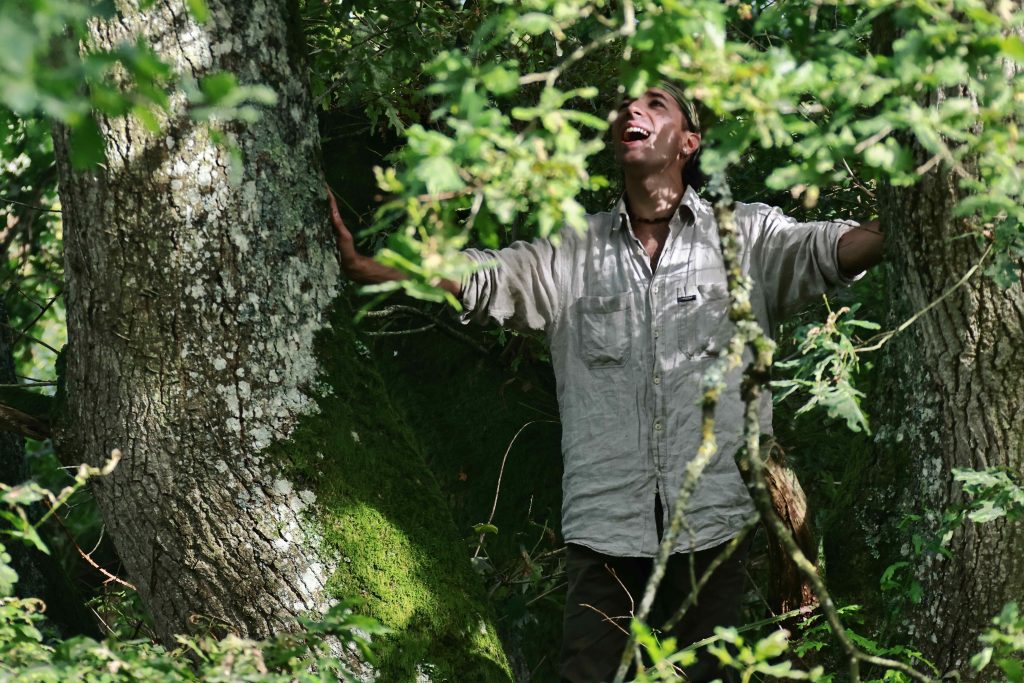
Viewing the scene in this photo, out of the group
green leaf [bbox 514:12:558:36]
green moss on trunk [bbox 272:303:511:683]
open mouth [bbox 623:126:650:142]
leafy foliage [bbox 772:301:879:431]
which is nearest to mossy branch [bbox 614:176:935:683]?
leafy foliage [bbox 772:301:879:431]

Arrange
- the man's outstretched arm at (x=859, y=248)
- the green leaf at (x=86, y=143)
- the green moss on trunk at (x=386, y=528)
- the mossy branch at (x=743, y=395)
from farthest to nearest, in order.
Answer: the man's outstretched arm at (x=859, y=248) → the green moss on trunk at (x=386, y=528) → the mossy branch at (x=743, y=395) → the green leaf at (x=86, y=143)

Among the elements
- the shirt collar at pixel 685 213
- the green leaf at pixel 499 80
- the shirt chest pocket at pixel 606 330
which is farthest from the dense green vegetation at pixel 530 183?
the shirt chest pocket at pixel 606 330

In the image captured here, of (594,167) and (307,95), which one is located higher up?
(307,95)

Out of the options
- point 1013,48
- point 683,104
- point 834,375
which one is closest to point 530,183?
point 1013,48

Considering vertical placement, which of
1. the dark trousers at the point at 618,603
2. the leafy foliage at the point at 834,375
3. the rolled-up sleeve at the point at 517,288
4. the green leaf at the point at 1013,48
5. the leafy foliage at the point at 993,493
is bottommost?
the dark trousers at the point at 618,603

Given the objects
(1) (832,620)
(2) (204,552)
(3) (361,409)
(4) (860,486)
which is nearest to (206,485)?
(2) (204,552)

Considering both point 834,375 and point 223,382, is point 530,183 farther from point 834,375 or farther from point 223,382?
point 223,382

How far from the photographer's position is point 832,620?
90.6 inches

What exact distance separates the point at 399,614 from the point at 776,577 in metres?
1.19

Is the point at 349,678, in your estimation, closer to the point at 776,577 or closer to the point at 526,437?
the point at 776,577

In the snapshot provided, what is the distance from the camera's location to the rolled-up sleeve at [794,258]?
3.31 meters

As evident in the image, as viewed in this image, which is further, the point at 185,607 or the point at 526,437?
the point at 526,437

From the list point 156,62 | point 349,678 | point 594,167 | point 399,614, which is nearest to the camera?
point 156,62

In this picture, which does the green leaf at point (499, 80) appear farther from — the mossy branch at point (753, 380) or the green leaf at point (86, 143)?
the green leaf at point (86, 143)
